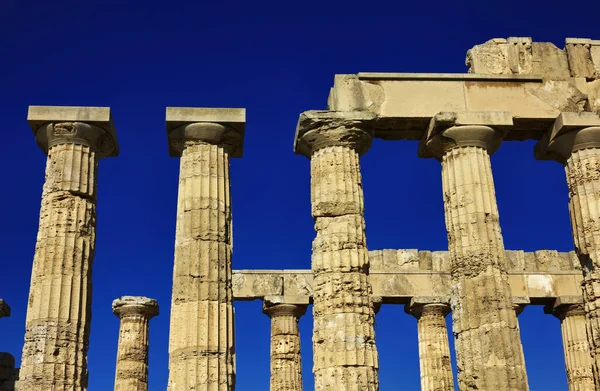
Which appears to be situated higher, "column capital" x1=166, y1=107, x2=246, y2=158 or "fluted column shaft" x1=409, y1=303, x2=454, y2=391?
"column capital" x1=166, y1=107, x2=246, y2=158

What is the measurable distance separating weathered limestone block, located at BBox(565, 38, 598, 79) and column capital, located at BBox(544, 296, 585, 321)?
1122 centimetres

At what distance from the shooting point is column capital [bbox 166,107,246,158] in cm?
2009

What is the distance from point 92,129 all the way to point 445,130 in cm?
908

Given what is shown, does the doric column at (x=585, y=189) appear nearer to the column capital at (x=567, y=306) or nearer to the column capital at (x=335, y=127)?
the column capital at (x=335, y=127)

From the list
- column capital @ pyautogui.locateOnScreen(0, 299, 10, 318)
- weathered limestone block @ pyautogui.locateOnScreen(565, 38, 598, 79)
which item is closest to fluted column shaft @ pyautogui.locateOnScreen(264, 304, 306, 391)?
column capital @ pyautogui.locateOnScreen(0, 299, 10, 318)

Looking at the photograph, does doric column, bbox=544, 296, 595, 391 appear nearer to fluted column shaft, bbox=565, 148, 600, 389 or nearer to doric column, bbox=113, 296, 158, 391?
fluted column shaft, bbox=565, 148, 600, 389

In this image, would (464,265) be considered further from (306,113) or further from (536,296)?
(536,296)

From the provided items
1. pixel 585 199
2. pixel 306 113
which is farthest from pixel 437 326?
pixel 306 113

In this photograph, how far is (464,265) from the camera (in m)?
20.1

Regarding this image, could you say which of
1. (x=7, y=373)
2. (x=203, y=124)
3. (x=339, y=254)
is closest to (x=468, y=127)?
(x=339, y=254)

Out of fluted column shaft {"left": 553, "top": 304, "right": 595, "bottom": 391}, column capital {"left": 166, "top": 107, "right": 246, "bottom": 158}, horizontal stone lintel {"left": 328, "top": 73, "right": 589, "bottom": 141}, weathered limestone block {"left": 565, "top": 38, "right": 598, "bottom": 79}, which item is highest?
weathered limestone block {"left": 565, "top": 38, "right": 598, "bottom": 79}

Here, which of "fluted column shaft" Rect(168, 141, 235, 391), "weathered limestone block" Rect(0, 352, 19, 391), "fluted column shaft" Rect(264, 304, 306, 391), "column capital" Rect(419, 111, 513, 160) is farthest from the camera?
"fluted column shaft" Rect(264, 304, 306, 391)

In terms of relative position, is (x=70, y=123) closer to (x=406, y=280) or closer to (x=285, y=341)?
(x=285, y=341)

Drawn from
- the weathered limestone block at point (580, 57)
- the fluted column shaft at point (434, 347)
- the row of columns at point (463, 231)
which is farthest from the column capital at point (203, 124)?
the fluted column shaft at point (434, 347)
